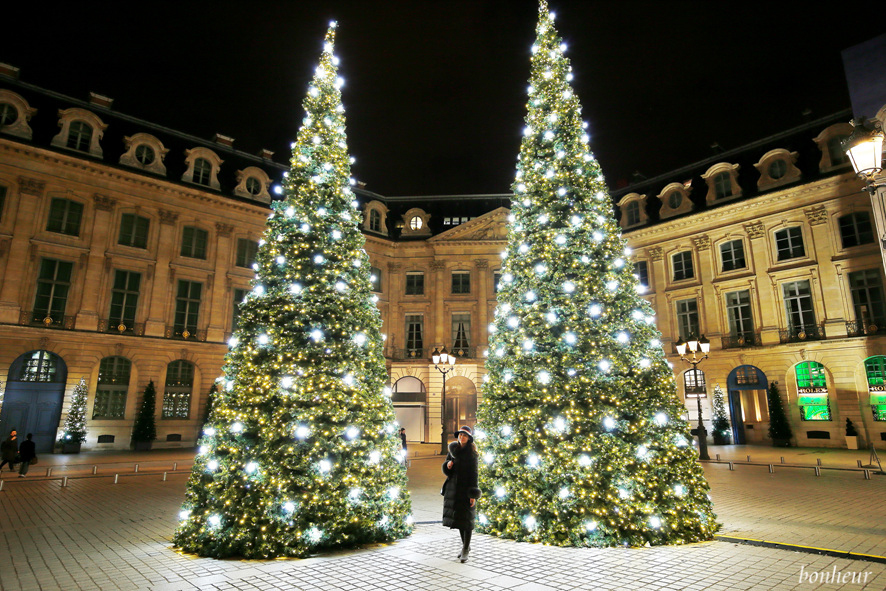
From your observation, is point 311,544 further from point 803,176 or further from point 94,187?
point 803,176

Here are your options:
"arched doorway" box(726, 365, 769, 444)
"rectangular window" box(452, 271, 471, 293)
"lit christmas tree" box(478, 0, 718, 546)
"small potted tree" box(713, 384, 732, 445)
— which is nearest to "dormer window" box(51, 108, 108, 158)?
"rectangular window" box(452, 271, 471, 293)

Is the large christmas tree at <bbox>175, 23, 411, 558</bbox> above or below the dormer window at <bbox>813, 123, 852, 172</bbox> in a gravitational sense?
below

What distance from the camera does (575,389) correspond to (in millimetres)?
7656

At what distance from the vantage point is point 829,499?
430 inches

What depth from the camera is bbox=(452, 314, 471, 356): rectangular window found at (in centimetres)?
3497

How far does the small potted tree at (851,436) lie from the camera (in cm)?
2358

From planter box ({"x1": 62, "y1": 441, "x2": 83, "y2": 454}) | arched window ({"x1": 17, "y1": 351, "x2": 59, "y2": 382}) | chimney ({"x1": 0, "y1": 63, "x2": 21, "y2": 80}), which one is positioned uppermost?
chimney ({"x1": 0, "y1": 63, "x2": 21, "y2": 80})

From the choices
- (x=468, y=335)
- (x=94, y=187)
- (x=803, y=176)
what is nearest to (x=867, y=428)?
(x=803, y=176)

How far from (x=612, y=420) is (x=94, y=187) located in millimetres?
28010

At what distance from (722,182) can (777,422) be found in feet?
46.0

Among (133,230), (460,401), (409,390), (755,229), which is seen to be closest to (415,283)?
(409,390)

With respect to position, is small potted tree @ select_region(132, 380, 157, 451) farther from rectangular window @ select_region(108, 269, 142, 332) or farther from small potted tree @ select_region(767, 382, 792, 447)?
small potted tree @ select_region(767, 382, 792, 447)

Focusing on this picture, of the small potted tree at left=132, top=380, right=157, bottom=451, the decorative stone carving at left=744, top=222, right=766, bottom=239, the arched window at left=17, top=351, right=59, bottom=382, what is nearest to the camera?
the arched window at left=17, top=351, right=59, bottom=382

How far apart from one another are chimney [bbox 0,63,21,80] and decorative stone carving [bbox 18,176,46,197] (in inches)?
216
